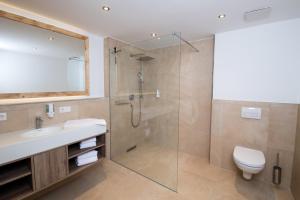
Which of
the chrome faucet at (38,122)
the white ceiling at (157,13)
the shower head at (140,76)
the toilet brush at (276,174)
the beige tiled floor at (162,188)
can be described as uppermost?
the white ceiling at (157,13)

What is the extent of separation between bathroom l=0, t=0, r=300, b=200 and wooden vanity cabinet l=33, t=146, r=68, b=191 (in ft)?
0.03

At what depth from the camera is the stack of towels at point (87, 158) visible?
6.22 ft

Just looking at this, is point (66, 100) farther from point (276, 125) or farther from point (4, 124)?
point (276, 125)

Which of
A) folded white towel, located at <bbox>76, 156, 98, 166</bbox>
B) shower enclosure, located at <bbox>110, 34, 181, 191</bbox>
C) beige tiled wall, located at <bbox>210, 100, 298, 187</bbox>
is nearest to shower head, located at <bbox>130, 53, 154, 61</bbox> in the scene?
shower enclosure, located at <bbox>110, 34, 181, 191</bbox>

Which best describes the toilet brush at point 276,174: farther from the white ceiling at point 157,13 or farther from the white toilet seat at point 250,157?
the white ceiling at point 157,13

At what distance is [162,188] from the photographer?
77.9 inches

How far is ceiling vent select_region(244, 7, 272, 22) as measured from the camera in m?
1.66

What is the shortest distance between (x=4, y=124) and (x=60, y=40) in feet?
4.20

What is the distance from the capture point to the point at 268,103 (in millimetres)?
2043

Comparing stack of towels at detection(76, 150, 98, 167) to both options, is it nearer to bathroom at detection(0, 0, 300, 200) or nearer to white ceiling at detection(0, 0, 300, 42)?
bathroom at detection(0, 0, 300, 200)

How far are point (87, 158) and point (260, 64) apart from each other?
2.77 m

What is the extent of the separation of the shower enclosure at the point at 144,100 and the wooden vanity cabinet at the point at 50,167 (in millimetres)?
1132

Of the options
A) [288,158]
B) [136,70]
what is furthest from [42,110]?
[288,158]

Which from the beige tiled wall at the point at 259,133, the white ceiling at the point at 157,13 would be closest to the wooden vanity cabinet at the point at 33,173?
the white ceiling at the point at 157,13
